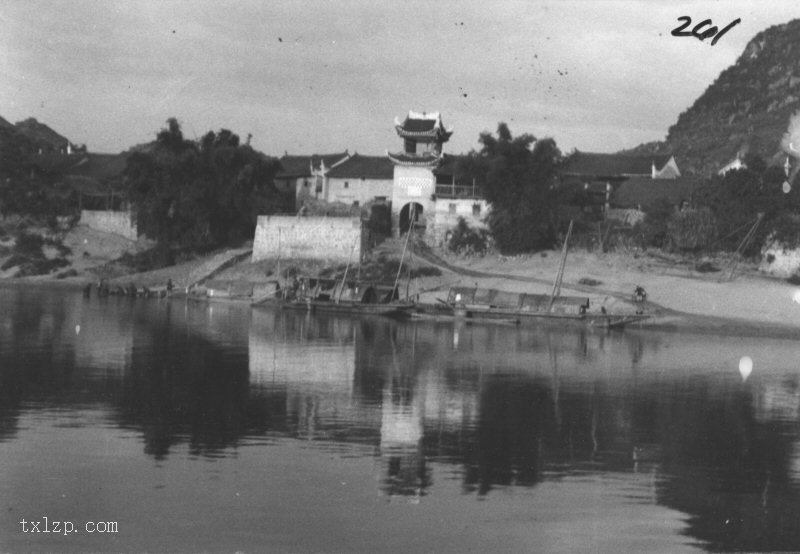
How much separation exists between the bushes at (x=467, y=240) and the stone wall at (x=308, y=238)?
505 centimetres

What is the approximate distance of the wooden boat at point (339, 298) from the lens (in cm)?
5225

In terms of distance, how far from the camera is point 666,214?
58.4 meters

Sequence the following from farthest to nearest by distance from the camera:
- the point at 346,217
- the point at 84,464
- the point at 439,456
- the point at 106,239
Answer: the point at 106,239 < the point at 346,217 < the point at 439,456 < the point at 84,464

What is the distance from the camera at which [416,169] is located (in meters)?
66.9

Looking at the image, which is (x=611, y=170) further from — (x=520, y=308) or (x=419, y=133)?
(x=520, y=308)

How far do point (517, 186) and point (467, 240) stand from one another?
3889 mm

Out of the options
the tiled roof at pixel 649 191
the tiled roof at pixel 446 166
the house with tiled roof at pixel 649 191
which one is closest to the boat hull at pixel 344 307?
the tiled roof at pixel 446 166

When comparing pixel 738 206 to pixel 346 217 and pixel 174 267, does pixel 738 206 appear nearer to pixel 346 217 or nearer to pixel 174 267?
pixel 346 217

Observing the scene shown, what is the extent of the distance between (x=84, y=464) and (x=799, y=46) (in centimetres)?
9879

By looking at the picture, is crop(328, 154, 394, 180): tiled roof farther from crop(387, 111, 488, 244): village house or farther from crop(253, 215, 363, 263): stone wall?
crop(253, 215, 363, 263): stone wall

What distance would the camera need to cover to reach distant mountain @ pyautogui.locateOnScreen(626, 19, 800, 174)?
9162cm

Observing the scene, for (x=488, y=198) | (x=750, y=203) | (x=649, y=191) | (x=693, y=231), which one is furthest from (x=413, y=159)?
(x=750, y=203)

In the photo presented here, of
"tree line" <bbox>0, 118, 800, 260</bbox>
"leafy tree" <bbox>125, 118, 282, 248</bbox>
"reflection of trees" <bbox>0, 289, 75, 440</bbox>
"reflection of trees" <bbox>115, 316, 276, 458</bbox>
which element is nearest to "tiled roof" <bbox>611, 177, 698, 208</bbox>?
"tree line" <bbox>0, 118, 800, 260</bbox>

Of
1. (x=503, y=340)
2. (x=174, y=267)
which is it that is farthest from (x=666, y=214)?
(x=174, y=267)
